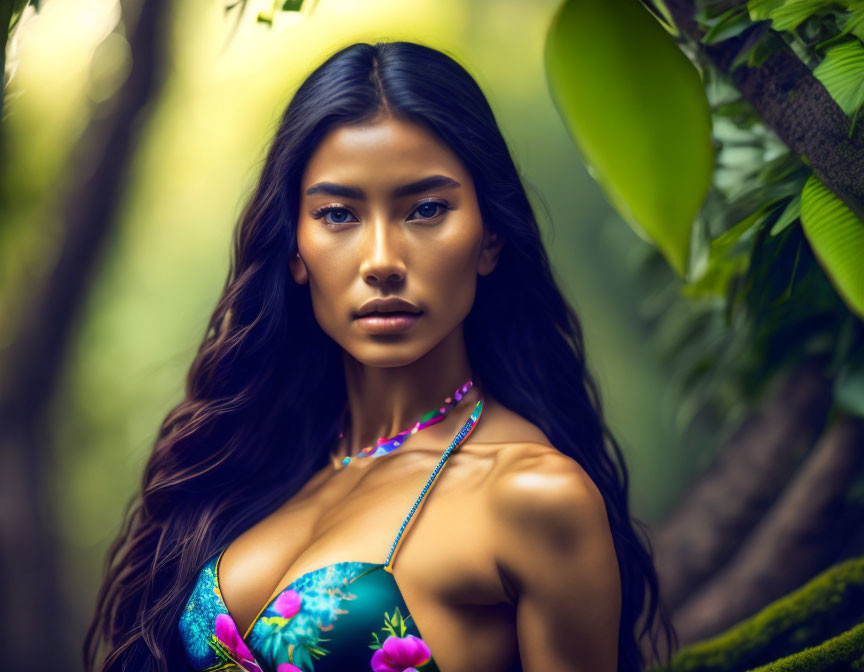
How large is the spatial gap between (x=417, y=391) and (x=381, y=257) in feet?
0.66

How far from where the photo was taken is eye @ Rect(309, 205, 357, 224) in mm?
939

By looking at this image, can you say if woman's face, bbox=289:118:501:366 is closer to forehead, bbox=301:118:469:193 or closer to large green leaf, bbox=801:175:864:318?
forehead, bbox=301:118:469:193

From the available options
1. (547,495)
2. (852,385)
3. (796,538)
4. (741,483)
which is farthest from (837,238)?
(741,483)

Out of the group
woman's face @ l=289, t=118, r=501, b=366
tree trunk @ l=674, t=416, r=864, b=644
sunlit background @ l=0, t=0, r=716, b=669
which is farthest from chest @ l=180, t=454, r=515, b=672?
sunlit background @ l=0, t=0, r=716, b=669

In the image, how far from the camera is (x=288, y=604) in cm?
89

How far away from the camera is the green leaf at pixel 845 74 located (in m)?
0.63

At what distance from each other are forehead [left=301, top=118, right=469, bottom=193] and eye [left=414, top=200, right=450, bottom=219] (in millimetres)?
31

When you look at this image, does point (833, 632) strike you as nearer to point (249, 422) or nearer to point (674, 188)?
point (249, 422)

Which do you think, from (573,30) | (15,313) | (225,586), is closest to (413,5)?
(15,313)

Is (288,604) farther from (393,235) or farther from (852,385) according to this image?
(852,385)

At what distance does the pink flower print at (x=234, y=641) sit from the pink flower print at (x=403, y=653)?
151mm

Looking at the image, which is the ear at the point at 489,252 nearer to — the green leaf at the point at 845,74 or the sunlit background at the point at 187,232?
the green leaf at the point at 845,74

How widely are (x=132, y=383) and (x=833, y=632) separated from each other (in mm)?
1826

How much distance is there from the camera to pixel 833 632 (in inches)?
44.4
